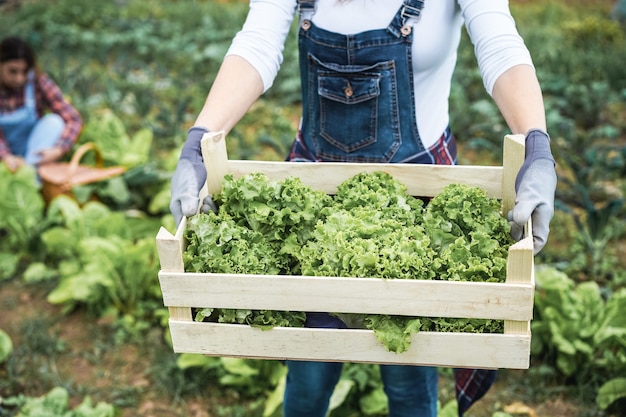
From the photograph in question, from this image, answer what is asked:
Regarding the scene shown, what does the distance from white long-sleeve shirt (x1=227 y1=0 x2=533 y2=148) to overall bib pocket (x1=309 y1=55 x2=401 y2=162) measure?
0.09 metres

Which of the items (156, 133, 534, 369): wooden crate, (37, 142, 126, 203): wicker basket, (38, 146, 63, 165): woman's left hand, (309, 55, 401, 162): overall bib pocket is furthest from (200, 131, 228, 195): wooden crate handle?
(38, 146, 63, 165): woman's left hand

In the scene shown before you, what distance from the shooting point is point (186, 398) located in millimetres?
3424

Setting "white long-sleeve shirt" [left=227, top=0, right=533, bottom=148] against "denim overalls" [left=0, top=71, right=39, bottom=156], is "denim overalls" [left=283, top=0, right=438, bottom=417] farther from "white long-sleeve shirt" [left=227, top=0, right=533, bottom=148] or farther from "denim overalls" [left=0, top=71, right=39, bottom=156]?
"denim overalls" [left=0, top=71, right=39, bottom=156]

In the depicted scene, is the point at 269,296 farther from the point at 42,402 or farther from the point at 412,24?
the point at 42,402

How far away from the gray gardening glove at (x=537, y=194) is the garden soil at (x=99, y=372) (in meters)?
1.68

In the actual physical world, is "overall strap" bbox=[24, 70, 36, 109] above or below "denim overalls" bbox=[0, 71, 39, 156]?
above

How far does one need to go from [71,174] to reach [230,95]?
8.71 ft

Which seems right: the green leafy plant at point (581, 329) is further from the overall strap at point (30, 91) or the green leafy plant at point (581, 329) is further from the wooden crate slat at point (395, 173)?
the overall strap at point (30, 91)

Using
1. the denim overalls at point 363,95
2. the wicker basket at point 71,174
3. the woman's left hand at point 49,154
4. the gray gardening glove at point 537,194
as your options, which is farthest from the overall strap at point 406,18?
the woman's left hand at point 49,154

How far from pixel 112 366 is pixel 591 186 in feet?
10.3

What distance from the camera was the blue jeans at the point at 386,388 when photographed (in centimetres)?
238

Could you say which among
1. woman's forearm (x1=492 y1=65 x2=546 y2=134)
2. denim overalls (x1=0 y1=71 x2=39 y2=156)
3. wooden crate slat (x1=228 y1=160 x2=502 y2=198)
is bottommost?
denim overalls (x1=0 y1=71 x2=39 y2=156)

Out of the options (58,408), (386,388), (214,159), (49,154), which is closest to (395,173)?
(214,159)

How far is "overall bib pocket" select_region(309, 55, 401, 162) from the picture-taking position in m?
2.23
